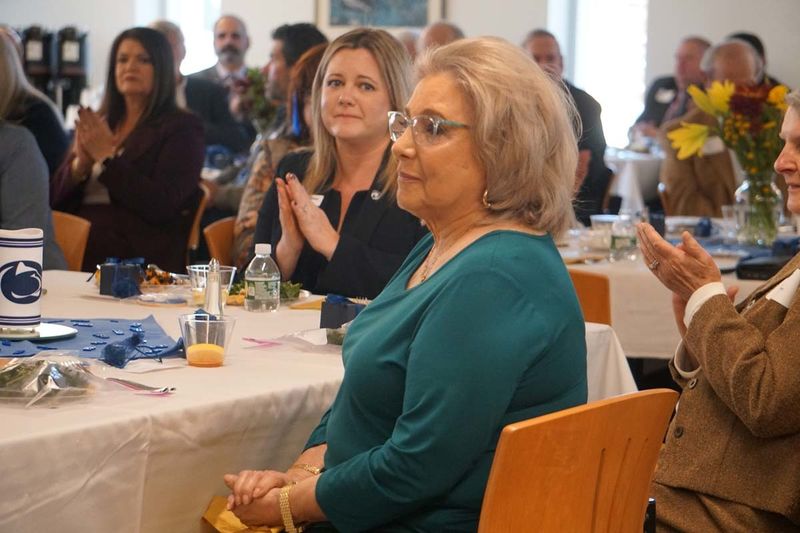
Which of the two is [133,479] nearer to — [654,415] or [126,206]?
[654,415]

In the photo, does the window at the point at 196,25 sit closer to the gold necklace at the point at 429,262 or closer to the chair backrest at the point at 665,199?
the chair backrest at the point at 665,199

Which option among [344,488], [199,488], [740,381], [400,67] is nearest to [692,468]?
[740,381]

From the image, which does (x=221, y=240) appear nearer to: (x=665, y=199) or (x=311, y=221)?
(x=311, y=221)

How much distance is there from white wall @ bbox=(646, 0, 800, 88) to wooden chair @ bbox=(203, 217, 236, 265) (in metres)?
6.98

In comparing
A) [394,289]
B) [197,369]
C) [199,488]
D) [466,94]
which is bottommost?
[199,488]

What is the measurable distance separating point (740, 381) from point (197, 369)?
95 cm

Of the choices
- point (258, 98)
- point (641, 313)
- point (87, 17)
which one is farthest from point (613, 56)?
point (641, 313)

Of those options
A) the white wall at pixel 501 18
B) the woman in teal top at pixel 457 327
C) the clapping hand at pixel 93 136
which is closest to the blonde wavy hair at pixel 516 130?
the woman in teal top at pixel 457 327

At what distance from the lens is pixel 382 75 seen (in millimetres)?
3465

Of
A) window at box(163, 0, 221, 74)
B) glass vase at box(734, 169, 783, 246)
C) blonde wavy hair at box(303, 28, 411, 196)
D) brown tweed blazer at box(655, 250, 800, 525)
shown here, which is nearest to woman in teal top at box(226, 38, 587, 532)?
brown tweed blazer at box(655, 250, 800, 525)

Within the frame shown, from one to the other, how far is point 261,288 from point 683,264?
42.8 inches

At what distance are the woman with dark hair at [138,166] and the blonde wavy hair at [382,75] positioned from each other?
4.85ft

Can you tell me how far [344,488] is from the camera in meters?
1.82

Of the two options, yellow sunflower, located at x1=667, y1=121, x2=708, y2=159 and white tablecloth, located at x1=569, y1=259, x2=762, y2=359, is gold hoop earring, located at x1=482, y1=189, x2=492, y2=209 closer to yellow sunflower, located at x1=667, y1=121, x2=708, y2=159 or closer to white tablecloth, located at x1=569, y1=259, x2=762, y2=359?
white tablecloth, located at x1=569, y1=259, x2=762, y2=359
